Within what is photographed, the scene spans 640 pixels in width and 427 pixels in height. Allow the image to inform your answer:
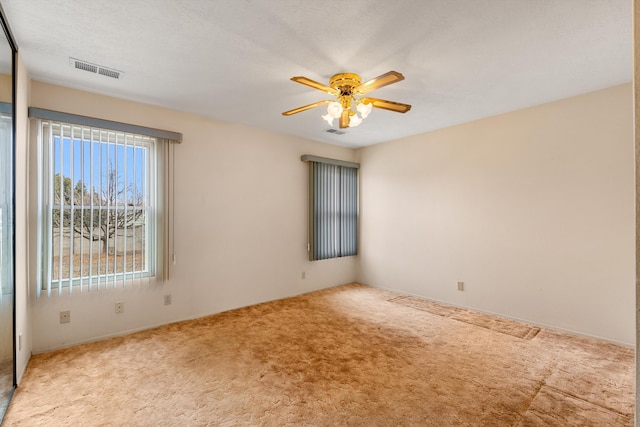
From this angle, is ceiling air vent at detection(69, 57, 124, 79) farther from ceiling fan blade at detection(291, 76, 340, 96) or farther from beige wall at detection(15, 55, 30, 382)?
ceiling fan blade at detection(291, 76, 340, 96)

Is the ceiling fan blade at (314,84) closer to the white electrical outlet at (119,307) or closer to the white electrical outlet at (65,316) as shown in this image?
the white electrical outlet at (119,307)

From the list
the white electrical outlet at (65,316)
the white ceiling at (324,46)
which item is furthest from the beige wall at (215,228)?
the white ceiling at (324,46)

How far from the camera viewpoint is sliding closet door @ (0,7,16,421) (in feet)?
6.24

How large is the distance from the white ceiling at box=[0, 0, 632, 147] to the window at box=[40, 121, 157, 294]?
21.5 inches

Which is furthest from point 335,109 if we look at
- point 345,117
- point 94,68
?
point 94,68

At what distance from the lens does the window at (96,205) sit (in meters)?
2.85

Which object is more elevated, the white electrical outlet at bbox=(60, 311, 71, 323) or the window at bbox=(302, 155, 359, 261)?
the window at bbox=(302, 155, 359, 261)

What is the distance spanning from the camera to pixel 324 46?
228cm

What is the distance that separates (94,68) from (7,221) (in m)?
1.46

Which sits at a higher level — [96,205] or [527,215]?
[96,205]

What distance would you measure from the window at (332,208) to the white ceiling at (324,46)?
182 centimetres

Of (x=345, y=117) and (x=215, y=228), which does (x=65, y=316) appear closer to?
(x=215, y=228)

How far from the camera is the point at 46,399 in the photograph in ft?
6.95

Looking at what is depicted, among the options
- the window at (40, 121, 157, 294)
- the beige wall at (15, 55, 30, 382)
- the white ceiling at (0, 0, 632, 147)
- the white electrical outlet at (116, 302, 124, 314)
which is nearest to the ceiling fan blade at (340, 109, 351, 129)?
the white ceiling at (0, 0, 632, 147)
